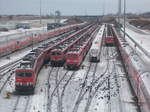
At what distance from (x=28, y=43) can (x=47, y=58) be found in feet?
74.2

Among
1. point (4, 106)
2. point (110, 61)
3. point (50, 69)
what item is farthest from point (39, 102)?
point (110, 61)

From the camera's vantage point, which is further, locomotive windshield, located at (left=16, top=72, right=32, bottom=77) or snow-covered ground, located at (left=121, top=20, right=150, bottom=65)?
snow-covered ground, located at (left=121, top=20, right=150, bottom=65)

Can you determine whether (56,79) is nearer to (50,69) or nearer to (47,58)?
(50,69)

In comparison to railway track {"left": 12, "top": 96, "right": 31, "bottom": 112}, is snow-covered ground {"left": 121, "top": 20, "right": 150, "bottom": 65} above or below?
above

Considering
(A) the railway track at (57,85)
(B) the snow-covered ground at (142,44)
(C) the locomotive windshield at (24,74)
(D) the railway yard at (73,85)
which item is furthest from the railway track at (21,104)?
(B) the snow-covered ground at (142,44)

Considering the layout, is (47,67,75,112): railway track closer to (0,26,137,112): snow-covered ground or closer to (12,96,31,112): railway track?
(0,26,137,112): snow-covered ground

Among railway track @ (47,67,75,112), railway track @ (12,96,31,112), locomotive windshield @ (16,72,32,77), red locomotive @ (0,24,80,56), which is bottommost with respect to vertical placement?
railway track @ (12,96,31,112)

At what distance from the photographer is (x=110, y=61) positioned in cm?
4331

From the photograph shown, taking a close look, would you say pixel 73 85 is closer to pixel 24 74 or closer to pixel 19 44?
pixel 24 74

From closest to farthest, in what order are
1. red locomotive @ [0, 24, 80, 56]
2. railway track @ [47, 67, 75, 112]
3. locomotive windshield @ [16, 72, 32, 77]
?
railway track @ [47, 67, 75, 112]
locomotive windshield @ [16, 72, 32, 77]
red locomotive @ [0, 24, 80, 56]

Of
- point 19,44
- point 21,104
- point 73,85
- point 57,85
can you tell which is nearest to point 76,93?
point 73,85

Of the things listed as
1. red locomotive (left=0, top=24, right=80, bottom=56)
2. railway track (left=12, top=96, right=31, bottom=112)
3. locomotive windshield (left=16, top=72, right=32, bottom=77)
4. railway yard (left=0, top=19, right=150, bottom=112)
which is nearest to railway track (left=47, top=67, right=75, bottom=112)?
railway yard (left=0, top=19, right=150, bottom=112)

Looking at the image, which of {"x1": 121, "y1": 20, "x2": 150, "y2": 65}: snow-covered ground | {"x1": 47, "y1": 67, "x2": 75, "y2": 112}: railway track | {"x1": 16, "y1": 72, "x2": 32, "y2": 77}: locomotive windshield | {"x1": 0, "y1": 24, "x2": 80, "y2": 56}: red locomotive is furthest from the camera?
{"x1": 0, "y1": 24, "x2": 80, "y2": 56}: red locomotive

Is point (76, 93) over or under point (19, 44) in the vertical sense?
under
